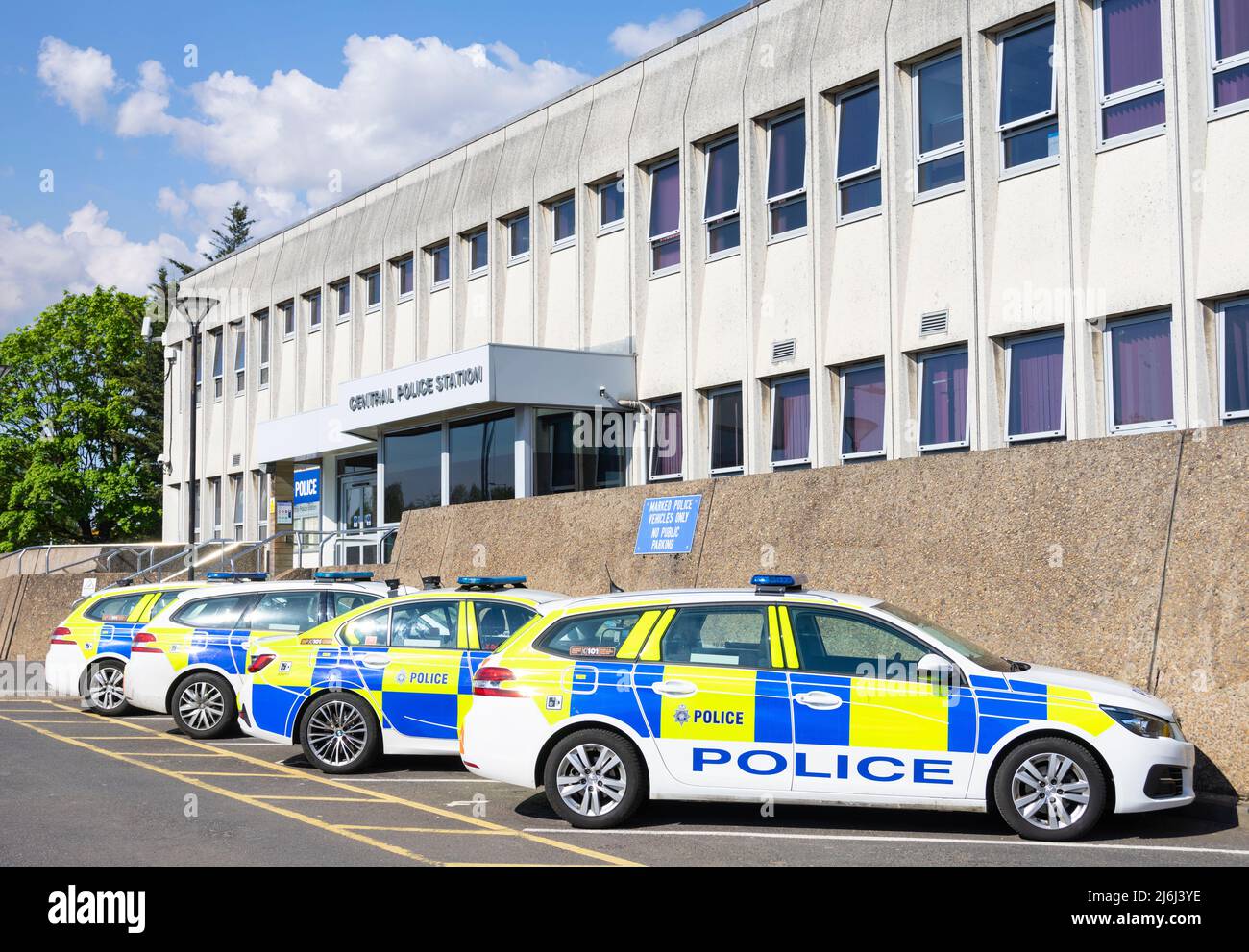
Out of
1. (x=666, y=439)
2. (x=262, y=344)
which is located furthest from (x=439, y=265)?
(x=262, y=344)

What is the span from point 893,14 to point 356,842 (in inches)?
531

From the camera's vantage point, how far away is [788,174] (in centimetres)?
1961

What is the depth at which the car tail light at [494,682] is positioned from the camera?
9516mm

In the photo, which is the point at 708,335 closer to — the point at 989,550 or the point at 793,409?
the point at 793,409

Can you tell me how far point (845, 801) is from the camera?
889 centimetres

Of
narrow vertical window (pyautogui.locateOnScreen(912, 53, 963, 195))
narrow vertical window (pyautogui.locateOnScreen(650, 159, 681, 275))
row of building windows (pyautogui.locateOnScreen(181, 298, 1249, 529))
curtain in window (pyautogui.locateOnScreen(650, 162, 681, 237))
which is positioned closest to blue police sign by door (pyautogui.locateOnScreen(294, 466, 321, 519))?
row of building windows (pyautogui.locateOnScreen(181, 298, 1249, 529))

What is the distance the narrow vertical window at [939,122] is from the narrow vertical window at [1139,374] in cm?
319

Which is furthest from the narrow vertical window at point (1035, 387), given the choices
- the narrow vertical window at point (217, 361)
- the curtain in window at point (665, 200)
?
the narrow vertical window at point (217, 361)

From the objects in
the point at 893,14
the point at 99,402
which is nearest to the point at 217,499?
the point at 99,402

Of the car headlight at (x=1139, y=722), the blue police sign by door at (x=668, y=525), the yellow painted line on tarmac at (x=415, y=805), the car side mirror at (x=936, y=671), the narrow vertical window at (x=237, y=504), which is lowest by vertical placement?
the yellow painted line on tarmac at (x=415, y=805)

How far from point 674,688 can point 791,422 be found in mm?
10751

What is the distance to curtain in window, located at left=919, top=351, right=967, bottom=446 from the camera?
56.0 feet

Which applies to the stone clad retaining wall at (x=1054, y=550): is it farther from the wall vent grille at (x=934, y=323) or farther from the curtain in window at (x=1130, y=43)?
the curtain in window at (x=1130, y=43)

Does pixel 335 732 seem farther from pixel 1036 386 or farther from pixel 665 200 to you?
pixel 665 200
